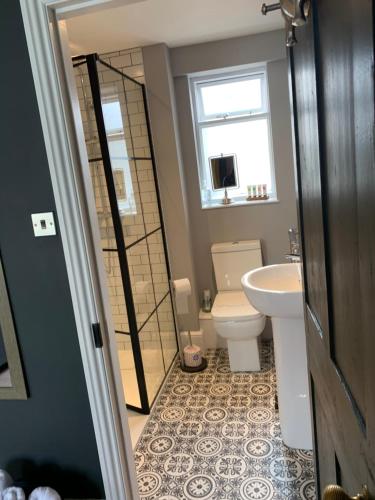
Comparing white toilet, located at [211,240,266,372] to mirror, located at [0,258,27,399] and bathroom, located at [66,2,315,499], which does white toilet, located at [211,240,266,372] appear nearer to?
bathroom, located at [66,2,315,499]

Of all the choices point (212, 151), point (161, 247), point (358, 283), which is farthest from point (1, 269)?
point (212, 151)

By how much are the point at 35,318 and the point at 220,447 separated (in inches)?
53.2

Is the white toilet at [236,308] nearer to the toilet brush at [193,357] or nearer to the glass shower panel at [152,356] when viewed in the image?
the toilet brush at [193,357]

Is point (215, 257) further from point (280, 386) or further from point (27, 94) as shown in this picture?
point (27, 94)

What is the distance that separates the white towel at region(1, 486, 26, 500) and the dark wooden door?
112cm

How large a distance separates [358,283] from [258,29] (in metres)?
2.73

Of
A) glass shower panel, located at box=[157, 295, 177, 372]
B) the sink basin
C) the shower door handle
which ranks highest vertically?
the shower door handle

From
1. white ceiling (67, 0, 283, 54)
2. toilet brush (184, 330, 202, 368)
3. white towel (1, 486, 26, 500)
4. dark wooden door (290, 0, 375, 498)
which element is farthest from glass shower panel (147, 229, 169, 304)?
dark wooden door (290, 0, 375, 498)

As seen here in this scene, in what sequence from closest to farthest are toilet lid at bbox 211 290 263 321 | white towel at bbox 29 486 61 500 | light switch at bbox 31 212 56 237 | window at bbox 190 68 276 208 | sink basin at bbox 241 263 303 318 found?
light switch at bbox 31 212 56 237 → white towel at bbox 29 486 61 500 → sink basin at bbox 241 263 303 318 → toilet lid at bbox 211 290 263 321 → window at bbox 190 68 276 208

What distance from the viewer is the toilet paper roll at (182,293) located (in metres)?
3.02

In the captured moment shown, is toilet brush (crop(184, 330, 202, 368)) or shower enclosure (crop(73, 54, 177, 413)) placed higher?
shower enclosure (crop(73, 54, 177, 413))

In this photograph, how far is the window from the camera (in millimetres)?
3211

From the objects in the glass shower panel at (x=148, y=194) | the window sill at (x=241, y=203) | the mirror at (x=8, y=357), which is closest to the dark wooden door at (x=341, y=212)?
the mirror at (x=8, y=357)

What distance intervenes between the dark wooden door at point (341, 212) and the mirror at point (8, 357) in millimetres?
1082
